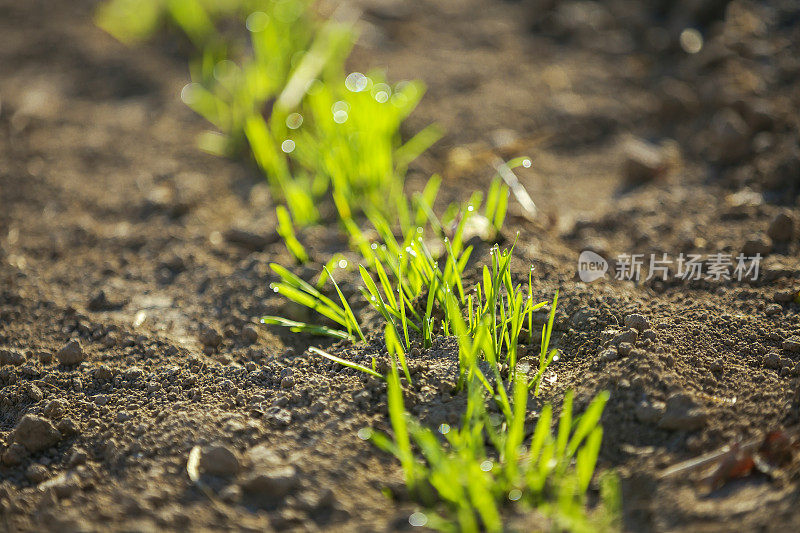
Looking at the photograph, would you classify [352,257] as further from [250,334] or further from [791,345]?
[791,345]

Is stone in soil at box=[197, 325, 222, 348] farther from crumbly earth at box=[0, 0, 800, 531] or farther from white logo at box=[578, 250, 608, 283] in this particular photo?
white logo at box=[578, 250, 608, 283]

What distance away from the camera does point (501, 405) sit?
1396 mm

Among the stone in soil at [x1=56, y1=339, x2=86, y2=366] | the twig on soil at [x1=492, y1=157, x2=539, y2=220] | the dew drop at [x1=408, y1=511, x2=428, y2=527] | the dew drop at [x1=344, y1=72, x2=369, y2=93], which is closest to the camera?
the dew drop at [x1=408, y1=511, x2=428, y2=527]

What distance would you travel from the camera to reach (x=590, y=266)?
6.03 ft

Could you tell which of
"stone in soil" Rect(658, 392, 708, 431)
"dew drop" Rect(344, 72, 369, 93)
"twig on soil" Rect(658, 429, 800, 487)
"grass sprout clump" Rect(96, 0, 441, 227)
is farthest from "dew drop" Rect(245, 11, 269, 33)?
"twig on soil" Rect(658, 429, 800, 487)

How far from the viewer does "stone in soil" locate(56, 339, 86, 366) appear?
5.40 feet

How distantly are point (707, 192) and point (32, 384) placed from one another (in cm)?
206

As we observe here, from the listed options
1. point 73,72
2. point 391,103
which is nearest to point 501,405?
point 391,103

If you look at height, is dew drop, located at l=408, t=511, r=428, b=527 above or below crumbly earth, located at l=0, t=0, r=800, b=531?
below

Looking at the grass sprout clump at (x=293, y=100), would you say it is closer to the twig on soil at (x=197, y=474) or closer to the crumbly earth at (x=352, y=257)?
the crumbly earth at (x=352, y=257)

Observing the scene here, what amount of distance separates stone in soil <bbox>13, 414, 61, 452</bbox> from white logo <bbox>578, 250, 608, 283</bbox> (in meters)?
1.34

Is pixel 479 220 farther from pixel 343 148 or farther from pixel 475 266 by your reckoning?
pixel 343 148

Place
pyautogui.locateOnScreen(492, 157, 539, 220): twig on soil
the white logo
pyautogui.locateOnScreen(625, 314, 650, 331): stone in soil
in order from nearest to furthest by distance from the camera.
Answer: pyautogui.locateOnScreen(625, 314, 650, 331): stone in soil, the white logo, pyautogui.locateOnScreen(492, 157, 539, 220): twig on soil

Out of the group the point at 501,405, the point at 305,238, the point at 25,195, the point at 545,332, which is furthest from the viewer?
the point at 25,195
